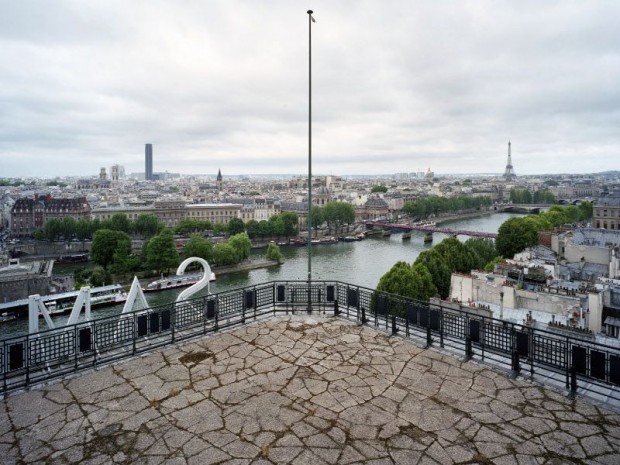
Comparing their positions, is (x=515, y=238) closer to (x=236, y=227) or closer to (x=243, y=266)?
(x=243, y=266)

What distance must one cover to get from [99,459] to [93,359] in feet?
6.98

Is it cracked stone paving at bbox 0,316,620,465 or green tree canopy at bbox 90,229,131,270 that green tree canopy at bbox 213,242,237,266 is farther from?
cracked stone paving at bbox 0,316,620,465

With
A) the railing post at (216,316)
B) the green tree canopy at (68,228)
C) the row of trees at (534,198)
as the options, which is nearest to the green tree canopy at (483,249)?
the railing post at (216,316)

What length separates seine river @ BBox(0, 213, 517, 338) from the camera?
101 ft

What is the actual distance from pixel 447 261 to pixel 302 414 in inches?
997

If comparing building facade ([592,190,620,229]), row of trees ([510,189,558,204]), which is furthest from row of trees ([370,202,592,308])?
row of trees ([510,189,558,204])

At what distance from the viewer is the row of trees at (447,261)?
854 inches

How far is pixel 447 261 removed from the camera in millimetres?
28141

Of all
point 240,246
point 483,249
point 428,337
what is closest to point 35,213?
point 240,246

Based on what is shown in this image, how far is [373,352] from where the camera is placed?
571cm

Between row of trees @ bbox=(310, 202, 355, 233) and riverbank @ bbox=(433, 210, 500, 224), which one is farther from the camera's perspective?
riverbank @ bbox=(433, 210, 500, 224)

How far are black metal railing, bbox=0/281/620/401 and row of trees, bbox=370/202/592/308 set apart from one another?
532 inches

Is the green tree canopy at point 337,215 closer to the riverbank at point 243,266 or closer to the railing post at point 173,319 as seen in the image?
the riverbank at point 243,266

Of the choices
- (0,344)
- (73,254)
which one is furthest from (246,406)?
(73,254)
